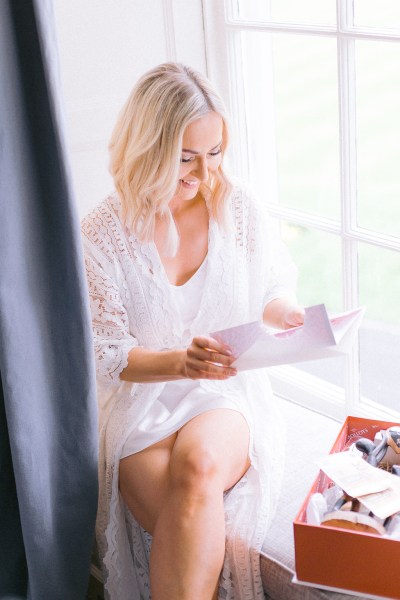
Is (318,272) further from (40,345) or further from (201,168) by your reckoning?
(40,345)

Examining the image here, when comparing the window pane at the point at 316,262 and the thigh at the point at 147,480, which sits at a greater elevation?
the window pane at the point at 316,262

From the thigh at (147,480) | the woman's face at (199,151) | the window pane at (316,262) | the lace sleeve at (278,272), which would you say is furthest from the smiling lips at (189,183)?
the thigh at (147,480)

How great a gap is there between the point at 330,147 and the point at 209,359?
0.82 m

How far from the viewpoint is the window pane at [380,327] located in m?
2.26

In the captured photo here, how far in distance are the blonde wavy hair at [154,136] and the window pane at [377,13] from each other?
0.39 m

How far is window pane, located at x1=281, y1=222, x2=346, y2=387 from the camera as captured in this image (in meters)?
2.38

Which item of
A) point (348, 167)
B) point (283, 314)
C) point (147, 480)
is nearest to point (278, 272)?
point (283, 314)

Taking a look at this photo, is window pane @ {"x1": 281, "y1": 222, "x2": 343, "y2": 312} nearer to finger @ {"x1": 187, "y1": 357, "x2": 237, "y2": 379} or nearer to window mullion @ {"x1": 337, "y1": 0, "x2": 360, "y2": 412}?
window mullion @ {"x1": 337, "y1": 0, "x2": 360, "y2": 412}

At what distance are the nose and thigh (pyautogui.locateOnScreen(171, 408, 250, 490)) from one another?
1.79ft

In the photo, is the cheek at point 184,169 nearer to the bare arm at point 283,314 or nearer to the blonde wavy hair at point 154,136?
the blonde wavy hair at point 154,136

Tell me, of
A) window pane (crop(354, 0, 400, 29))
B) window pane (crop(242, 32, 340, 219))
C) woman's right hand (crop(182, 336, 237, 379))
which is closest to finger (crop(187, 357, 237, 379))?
woman's right hand (crop(182, 336, 237, 379))

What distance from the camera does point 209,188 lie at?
208cm

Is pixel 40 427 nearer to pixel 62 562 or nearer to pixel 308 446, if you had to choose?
pixel 62 562

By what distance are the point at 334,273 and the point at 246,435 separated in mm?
739
